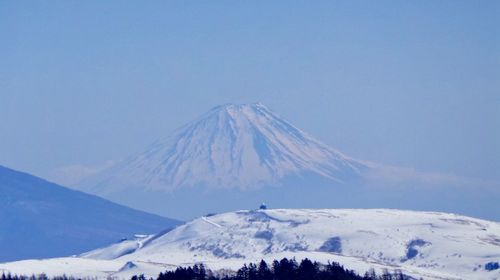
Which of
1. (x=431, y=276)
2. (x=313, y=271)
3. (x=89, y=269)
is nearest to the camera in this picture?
(x=313, y=271)

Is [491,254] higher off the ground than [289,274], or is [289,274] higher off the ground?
[491,254]

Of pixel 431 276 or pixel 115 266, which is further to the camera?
pixel 115 266

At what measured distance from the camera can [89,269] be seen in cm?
19175

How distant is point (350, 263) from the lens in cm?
18438

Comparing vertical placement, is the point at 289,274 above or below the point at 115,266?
below

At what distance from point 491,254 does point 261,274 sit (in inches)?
2666

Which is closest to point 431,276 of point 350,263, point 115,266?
point 350,263

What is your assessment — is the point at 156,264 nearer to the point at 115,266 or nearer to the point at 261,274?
the point at 115,266

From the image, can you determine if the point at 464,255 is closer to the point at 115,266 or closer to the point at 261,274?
the point at 115,266

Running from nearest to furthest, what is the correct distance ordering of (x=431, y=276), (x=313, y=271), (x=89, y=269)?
(x=313, y=271)
(x=431, y=276)
(x=89, y=269)

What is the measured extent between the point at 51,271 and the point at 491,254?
51.3 meters

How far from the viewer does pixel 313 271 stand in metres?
131

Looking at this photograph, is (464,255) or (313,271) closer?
(313,271)

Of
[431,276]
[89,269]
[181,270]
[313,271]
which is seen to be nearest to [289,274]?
[313,271]
